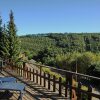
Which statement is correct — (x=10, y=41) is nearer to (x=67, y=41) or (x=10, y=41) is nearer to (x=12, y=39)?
(x=12, y=39)

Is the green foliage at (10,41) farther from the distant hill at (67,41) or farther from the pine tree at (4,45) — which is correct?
the distant hill at (67,41)

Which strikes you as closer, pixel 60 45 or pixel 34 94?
pixel 34 94

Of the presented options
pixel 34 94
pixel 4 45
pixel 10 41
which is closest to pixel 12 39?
pixel 10 41

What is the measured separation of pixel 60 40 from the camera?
169000mm

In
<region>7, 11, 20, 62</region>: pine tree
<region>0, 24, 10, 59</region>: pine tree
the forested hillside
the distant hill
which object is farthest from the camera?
the distant hill

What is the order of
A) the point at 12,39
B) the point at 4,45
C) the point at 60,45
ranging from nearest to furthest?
the point at 12,39 < the point at 4,45 < the point at 60,45

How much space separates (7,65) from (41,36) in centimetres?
16266

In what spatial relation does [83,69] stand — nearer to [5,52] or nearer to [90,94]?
[5,52]

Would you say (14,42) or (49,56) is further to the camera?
(49,56)

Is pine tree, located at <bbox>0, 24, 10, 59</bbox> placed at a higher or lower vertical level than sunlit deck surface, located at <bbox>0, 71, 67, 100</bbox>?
higher

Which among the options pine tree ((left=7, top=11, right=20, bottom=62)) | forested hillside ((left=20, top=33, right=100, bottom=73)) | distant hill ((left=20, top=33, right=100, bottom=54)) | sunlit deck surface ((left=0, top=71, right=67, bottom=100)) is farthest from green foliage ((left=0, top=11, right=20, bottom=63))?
distant hill ((left=20, top=33, right=100, bottom=54))

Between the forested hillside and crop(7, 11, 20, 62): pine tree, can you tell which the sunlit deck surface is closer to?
crop(7, 11, 20, 62): pine tree

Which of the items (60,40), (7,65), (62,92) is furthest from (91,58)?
(60,40)

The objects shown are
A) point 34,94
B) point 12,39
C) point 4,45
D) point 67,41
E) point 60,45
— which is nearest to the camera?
point 34,94
